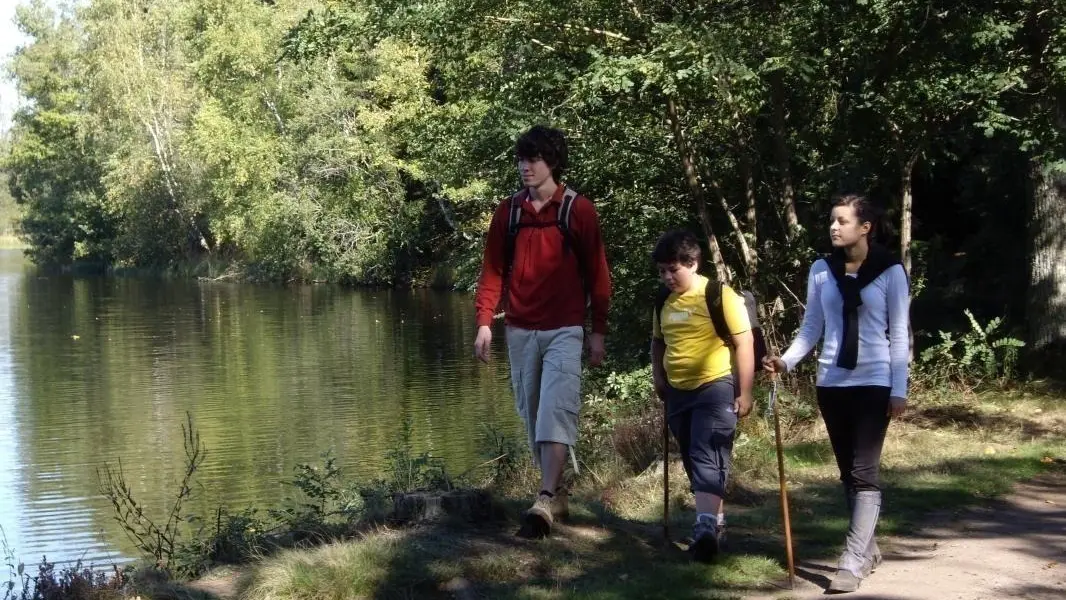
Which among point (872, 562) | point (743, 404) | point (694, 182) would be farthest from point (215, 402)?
point (872, 562)

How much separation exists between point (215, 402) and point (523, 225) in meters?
15.5

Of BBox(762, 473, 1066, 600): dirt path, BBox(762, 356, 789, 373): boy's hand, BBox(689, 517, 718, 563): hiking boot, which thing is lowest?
BBox(762, 473, 1066, 600): dirt path

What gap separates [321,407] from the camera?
63.3ft

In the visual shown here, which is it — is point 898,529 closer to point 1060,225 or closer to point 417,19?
point 1060,225

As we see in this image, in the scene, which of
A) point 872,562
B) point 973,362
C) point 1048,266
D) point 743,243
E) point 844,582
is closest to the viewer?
point 844,582

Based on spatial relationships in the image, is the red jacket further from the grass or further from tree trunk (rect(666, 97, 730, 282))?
tree trunk (rect(666, 97, 730, 282))

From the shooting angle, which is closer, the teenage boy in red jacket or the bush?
the teenage boy in red jacket

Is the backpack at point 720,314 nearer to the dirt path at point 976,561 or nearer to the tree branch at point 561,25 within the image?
the dirt path at point 976,561

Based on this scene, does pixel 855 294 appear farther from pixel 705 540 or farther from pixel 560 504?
pixel 560 504

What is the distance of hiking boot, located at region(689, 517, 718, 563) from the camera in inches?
221

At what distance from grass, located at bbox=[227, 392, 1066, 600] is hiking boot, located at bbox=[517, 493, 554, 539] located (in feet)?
0.18

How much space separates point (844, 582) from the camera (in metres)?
5.17

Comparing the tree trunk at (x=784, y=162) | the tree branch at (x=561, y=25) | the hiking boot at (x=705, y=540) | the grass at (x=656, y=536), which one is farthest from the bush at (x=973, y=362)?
the hiking boot at (x=705, y=540)

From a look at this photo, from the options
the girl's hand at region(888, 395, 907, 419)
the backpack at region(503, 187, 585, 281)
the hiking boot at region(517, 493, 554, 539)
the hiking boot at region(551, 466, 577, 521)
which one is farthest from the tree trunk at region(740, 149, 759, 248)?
the girl's hand at region(888, 395, 907, 419)
